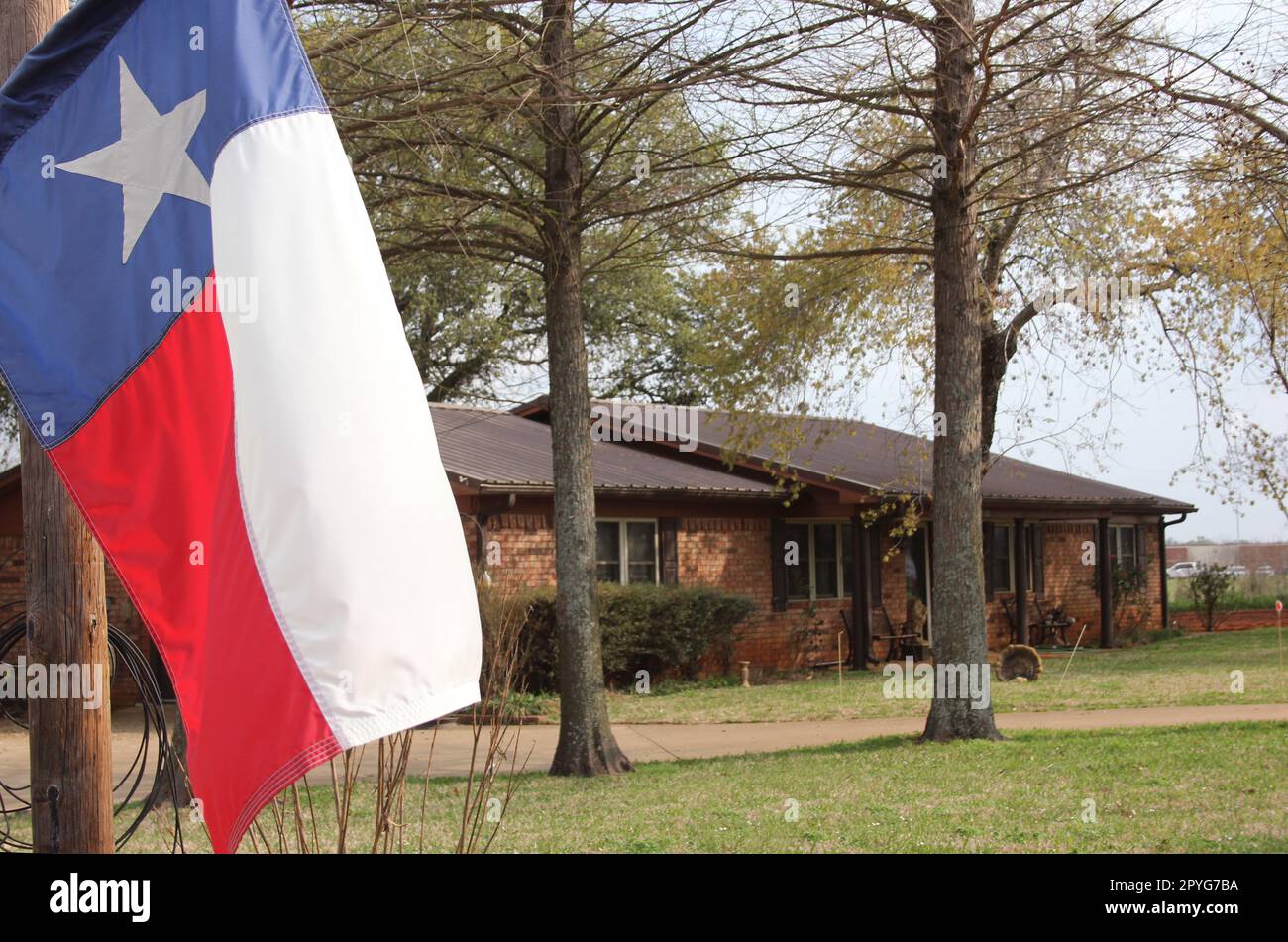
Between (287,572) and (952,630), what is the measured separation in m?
10.6

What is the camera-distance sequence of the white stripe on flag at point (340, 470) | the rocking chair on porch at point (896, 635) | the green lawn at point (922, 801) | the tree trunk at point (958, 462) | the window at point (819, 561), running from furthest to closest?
the rocking chair on porch at point (896, 635) < the window at point (819, 561) < the tree trunk at point (958, 462) < the green lawn at point (922, 801) < the white stripe on flag at point (340, 470)

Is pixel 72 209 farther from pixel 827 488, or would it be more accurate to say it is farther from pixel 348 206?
pixel 827 488

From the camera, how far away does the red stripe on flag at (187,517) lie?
11.0 ft

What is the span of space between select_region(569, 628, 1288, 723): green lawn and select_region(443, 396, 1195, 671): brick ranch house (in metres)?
1.83

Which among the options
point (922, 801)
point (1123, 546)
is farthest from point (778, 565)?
point (922, 801)

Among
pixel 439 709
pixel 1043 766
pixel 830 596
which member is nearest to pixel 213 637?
pixel 439 709

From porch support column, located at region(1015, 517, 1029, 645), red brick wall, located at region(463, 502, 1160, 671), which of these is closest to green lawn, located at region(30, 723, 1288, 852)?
red brick wall, located at region(463, 502, 1160, 671)

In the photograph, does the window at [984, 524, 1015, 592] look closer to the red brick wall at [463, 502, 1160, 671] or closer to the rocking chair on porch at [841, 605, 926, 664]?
the red brick wall at [463, 502, 1160, 671]

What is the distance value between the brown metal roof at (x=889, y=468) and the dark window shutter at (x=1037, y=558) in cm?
92

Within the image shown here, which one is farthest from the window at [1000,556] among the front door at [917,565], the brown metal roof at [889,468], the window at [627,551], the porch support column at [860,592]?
the window at [627,551]

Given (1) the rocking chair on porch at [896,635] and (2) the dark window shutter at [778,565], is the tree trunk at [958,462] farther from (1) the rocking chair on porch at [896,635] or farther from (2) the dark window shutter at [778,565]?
(1) the rocking chair on porch at [896,635]

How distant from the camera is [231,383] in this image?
3877 millimetres

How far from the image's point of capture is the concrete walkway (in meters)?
13.5

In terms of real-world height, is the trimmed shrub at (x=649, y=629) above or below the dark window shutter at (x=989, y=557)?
below
